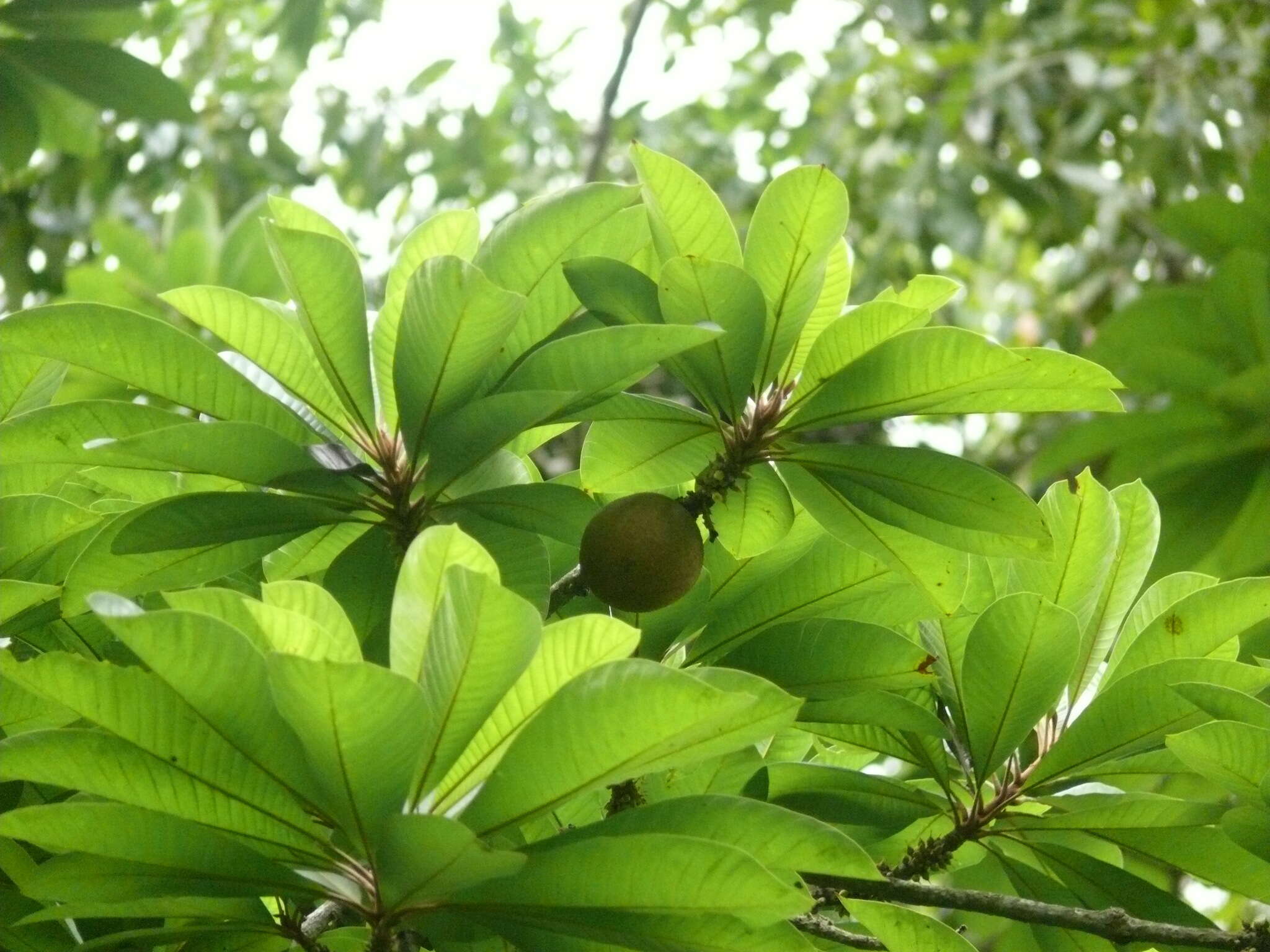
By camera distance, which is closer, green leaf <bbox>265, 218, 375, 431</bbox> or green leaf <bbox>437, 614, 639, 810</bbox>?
green leaf <bbox>437, 614, 639, 810</bbox>

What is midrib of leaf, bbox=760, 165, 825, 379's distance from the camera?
0.88 meters

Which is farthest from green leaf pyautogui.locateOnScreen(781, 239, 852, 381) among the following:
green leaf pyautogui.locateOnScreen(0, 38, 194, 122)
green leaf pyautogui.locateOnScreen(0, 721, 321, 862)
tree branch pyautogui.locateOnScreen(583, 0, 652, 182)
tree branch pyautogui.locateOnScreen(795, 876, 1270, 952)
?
tree branch pyautogui.locateOnScreen(583, 0, 652, 182)

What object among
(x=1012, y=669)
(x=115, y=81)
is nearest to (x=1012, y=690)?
(x=1012, y=669)

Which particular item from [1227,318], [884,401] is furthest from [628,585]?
[1227,318]

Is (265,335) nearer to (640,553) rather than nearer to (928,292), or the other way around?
(640,553)

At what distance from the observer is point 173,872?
29.2 inches

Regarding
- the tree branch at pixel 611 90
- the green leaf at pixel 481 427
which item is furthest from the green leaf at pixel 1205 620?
the tree branch at pixel 611 90

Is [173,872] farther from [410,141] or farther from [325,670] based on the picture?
[410,141]

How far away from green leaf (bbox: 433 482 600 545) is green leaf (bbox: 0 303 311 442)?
154mm

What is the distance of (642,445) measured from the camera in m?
0.96

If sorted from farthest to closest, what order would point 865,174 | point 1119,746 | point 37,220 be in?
1. point 865,174
2. point 37,220
3. point 1119,746

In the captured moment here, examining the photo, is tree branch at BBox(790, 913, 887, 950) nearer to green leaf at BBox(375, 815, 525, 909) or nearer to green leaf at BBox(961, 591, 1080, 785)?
green leaf at BBox(961, 591, 1080, 785)

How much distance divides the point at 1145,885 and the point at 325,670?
65 centimetres

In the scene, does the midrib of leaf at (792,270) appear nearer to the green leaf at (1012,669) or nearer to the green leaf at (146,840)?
the green leaf at (1012,669)
